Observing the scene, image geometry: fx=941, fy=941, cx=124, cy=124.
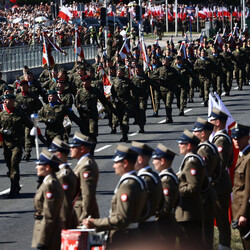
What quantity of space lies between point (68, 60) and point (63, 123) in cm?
2757

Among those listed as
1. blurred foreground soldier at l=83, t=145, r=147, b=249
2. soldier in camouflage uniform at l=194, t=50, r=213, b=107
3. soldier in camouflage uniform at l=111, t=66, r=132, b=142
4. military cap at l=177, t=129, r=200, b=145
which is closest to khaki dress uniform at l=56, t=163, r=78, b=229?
blurred foreground soldier at l=83, t=145, r=147, b=249

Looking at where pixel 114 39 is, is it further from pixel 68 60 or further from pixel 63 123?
pixel 63 123

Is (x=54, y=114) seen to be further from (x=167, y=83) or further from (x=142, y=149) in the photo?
(x=167, y=83)

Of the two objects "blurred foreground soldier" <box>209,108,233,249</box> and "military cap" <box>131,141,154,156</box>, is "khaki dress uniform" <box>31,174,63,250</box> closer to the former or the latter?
"military cap" <box>131,141,154,156</box>

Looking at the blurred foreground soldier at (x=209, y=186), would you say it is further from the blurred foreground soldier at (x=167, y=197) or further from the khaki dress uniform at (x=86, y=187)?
the khaki dress uniform at (x=86, y=187)

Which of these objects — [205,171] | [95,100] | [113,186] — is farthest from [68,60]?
[205,171]

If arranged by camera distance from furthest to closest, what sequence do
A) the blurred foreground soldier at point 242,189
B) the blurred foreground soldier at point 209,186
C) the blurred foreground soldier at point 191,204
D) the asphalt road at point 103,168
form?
the asphalt road at point 103,168, the blurred foreground soldier at point 209,186, the blurred foreground soldier at point 242,189, the blurred foreground soldier at point 191,204

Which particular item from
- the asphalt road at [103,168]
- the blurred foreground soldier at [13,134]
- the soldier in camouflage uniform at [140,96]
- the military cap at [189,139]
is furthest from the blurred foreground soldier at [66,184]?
the soldier in camouflage uniform at [140,96]

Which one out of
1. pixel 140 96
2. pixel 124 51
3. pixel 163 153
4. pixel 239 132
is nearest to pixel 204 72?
pixel 124 51

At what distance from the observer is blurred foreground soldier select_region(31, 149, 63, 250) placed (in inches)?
393

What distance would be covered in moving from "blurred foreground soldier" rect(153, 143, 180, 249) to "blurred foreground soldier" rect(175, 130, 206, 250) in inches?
20.9

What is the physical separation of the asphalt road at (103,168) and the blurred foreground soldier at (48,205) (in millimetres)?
3084

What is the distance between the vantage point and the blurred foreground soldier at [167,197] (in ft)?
33.2

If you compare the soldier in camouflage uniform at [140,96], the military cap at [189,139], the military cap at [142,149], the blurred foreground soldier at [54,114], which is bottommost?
the soldier in camouflage uniform at [140,96]
